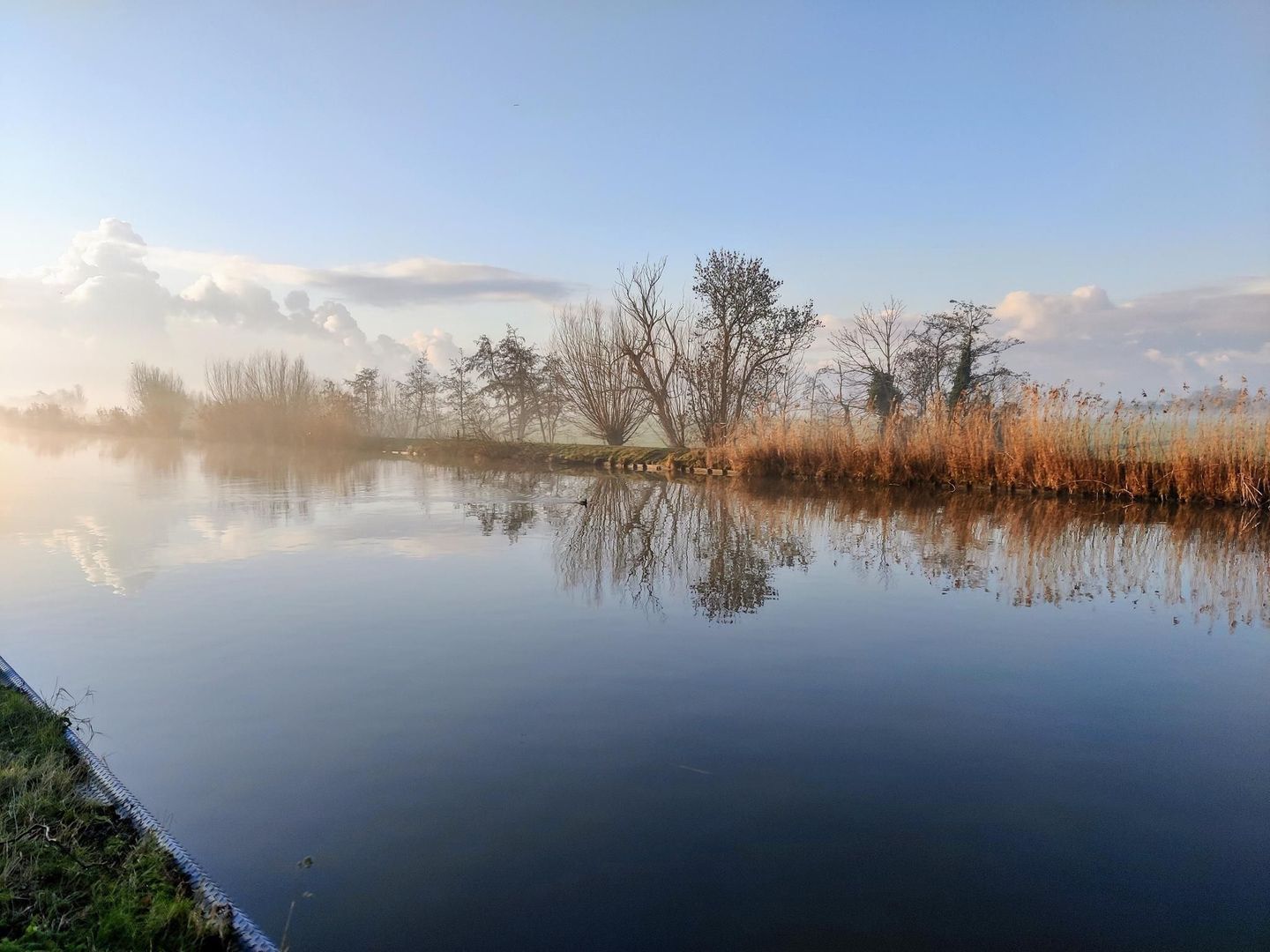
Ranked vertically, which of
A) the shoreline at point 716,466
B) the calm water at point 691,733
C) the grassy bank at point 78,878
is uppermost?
the shoreline at point 716,466

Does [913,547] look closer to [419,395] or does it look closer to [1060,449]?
[1060,449]

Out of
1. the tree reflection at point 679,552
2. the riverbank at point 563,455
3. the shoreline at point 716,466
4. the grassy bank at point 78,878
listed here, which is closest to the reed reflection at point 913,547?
the tree reflection at point 679,552

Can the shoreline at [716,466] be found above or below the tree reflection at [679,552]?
above

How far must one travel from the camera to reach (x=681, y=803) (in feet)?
8.78

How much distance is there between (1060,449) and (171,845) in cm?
1148

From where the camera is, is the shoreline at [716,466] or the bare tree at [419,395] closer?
the shoreline at [716,466]

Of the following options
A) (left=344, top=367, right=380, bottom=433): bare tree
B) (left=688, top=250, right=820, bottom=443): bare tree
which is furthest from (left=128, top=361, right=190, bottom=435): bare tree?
(left=688, top=250, right=820, bottom=443): bare tree

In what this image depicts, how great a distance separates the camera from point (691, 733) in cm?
326

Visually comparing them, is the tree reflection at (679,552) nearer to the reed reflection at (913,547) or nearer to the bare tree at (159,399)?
the reed reflection at (913,547)

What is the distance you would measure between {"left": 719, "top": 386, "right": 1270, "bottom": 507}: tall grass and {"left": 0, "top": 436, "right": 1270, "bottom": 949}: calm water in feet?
11.2

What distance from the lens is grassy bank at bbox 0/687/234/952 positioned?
1862 mm

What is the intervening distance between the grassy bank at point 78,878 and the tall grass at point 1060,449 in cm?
1127

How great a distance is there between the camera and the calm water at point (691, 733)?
7.16ft

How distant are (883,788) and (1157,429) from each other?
979 cm
